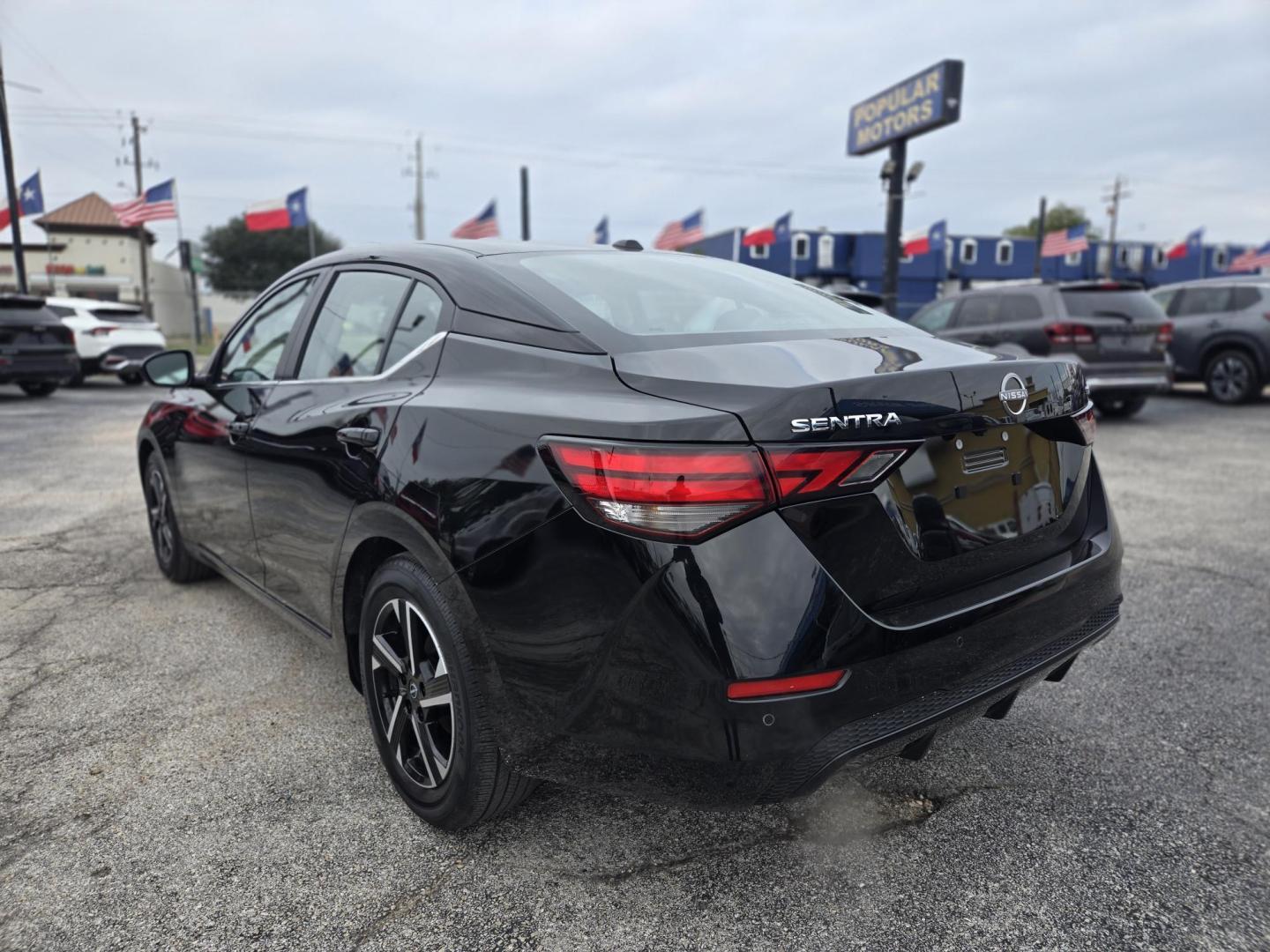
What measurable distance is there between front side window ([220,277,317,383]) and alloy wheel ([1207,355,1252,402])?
42.1 feet

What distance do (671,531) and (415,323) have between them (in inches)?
47.9

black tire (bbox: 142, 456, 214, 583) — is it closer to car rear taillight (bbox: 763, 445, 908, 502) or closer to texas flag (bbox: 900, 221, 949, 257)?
car rear taillight (bbox: 763, 445, 908, 502)

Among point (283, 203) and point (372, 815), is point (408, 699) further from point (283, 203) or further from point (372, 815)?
point (283, 203)

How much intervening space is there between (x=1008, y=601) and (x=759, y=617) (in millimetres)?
710

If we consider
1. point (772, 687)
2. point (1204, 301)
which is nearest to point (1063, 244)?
point (1204, 301)

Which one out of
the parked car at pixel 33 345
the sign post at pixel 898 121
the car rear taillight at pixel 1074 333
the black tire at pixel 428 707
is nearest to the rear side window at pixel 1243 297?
the car rear taillight at pixel 1074 333

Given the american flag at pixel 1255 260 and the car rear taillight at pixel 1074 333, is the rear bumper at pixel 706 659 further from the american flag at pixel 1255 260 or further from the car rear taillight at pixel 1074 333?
the american flag at pixel 1255 260

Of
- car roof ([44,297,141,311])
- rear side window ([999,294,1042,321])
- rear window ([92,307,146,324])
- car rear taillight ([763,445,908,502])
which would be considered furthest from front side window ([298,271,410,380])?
car roof ([44,297,141,311])

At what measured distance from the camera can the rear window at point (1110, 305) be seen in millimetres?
9953

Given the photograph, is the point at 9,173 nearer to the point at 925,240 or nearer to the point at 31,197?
the point at 31,197

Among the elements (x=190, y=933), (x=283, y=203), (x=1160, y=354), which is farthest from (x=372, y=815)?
(x=283, y=203)

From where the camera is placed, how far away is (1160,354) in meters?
10.1

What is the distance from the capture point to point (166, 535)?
14.0 ft

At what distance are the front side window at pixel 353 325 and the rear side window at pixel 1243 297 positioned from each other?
12.7 m
